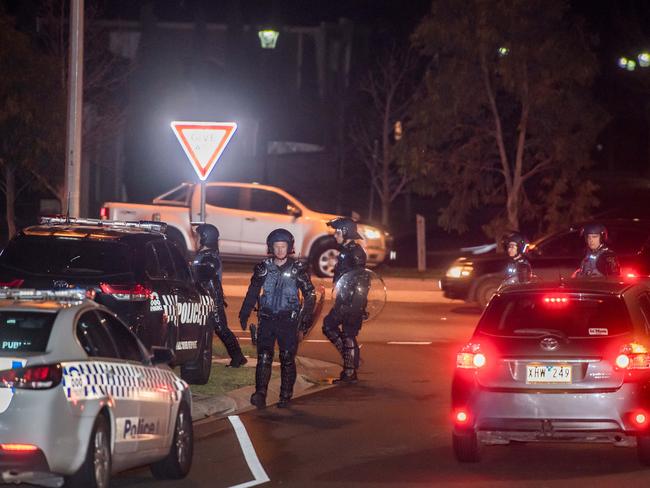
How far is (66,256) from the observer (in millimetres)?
13344

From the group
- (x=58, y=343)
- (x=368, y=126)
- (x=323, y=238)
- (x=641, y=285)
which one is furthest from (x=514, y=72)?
(x=58, y=343)

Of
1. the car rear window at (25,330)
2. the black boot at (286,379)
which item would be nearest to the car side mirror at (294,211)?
the black boot at (286,379)

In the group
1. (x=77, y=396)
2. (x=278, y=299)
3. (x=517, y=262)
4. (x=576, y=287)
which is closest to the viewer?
(x=77, y=396)

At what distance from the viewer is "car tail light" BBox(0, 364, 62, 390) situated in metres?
8.28

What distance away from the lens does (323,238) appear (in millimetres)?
29562

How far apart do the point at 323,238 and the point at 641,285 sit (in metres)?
18.3

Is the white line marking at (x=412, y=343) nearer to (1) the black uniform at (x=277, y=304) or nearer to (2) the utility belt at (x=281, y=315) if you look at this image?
(1) the black uniform at (x=277, y=304)

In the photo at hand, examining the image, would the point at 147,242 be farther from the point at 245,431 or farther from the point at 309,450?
the point at 309,450

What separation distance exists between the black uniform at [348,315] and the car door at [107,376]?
7.08 metres

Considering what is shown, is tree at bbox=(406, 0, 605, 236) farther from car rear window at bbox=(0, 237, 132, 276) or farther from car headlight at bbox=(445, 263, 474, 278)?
car rear window at bbox=(0, 237, 132, 276)

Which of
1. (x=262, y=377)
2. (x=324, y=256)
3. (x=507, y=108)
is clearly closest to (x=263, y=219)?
(x=324, y=256)

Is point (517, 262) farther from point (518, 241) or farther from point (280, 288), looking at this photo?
point (280, 288)

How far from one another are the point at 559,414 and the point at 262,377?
15.1 feet

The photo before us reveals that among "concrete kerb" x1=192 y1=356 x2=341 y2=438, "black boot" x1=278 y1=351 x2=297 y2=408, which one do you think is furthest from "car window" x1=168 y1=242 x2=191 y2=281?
"black boot" x1=278 y1=351 x2=297 y2=408
